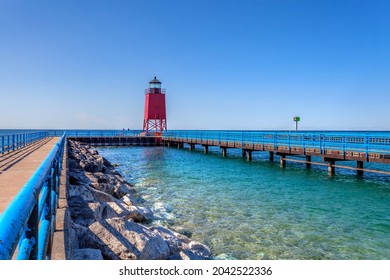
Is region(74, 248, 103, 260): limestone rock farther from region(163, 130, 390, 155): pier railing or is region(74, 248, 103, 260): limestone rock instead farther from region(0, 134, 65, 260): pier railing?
region(163, 130, 390, 155): pier railing

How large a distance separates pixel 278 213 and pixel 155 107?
Result: 3652 cm

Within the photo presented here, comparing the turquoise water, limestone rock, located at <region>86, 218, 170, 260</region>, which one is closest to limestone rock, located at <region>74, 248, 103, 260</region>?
limestone rock, located at <region>86, 218, 170, 260</region>

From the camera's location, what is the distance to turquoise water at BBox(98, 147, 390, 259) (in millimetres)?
5824

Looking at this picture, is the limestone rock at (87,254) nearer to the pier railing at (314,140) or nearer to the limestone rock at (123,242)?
the limestone rock at (123,242)

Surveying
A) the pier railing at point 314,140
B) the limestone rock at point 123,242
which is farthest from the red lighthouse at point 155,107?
the limestone rock at point 123,242

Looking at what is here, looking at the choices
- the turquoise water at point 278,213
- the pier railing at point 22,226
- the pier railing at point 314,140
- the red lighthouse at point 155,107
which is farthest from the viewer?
the red lighthouse at point 155,107

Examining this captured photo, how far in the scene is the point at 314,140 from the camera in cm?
1697

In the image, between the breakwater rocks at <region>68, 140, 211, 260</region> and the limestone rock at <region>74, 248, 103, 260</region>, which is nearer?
the limestone rock at <region>74, 248, 103, 260</region>

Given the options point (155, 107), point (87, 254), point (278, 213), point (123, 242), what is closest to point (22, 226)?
point (87, 254)

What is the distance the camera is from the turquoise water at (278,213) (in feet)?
19.1

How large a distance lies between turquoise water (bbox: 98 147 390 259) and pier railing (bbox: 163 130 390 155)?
4.81 feet

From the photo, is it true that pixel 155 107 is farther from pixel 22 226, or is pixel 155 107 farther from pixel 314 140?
pixel 22 226

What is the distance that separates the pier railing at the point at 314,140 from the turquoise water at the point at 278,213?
147cm
